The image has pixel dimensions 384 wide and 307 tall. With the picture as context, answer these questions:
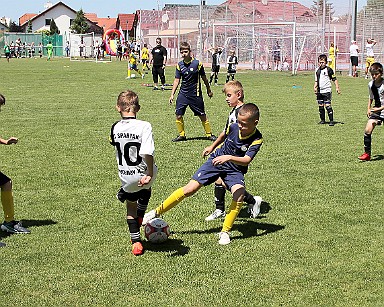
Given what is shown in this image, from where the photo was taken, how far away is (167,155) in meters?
11.4

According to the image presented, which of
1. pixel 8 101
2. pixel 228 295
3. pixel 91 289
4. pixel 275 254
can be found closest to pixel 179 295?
pixel 228 295

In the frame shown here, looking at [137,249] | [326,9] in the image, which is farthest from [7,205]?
[326,9]

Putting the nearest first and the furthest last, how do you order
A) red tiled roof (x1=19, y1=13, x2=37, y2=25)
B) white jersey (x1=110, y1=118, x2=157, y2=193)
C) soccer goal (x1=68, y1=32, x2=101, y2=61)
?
white jersey (x1=110, y1=118, x2=157, y2=193)
soccer goal (x1=68, y1=32, x2=101, y2=61)
red tiled roof (x1=19, y1=13, x2=37, y2=25)

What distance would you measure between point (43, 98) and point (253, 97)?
7.65 metres

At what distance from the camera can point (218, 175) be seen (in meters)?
6.67

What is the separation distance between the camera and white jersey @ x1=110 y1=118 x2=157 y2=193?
5809 mm

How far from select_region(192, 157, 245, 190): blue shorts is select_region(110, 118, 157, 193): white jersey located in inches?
31.6

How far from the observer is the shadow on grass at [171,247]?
6.19 m

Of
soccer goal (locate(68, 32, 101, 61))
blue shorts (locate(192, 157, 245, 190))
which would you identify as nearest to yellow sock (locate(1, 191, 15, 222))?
blue shorts (locate(192, 157, 245, 190))

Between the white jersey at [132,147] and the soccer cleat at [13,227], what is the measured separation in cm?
150

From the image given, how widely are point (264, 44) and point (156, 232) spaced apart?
121 ft

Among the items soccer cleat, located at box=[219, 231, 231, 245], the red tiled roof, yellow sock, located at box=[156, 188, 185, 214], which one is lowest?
soccer cleat, located at box=[219, 231, 231, 245]

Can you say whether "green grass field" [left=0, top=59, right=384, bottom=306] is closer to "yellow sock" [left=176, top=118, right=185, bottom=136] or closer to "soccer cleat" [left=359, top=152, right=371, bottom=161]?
"soccer cleat" [left=359, top=152, right=371, bottom=161]

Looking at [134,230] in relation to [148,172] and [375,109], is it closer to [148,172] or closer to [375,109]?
[148,172]
